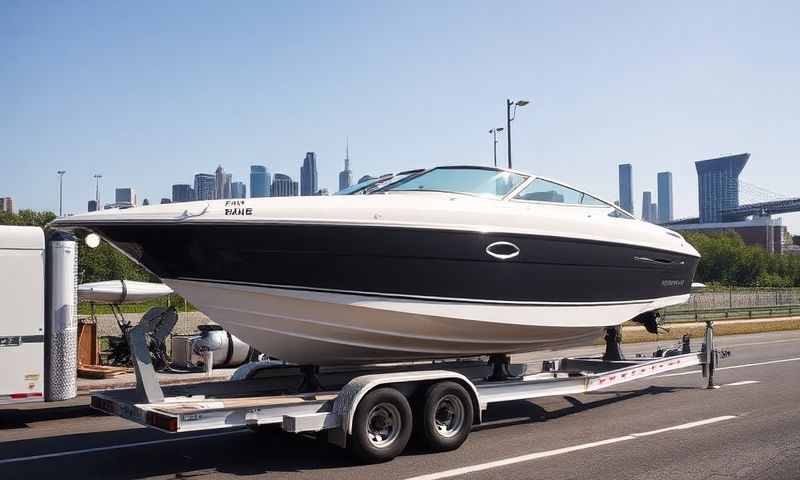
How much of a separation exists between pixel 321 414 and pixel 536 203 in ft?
12.2

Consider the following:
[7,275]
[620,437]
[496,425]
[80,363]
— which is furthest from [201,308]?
[80,363]

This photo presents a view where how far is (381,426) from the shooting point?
7223 mm

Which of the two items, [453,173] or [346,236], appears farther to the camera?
[453,173]

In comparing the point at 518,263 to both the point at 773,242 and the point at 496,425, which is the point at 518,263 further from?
the point at 773,242

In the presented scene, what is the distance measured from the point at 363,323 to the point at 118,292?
740 centimetres

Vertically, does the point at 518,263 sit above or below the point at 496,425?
above

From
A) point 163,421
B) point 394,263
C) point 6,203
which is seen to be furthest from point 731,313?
point 6,203

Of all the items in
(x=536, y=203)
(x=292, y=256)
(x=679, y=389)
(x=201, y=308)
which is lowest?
(x=679, y=389)

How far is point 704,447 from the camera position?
762cm

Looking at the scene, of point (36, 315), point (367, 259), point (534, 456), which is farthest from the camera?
point (36, 315)

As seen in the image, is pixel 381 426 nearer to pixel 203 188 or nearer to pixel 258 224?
pixel 258 224

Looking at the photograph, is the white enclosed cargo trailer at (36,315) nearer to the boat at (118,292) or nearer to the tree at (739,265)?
the boat at (118,292)

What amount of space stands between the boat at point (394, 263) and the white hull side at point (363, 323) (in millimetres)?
14

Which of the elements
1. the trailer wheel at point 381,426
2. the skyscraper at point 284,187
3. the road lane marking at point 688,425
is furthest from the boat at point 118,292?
the road lane marking at point 688,425
